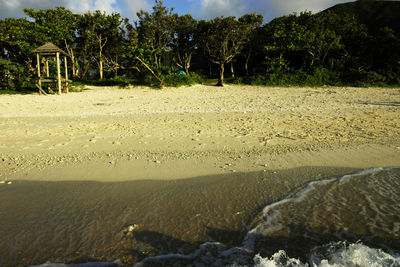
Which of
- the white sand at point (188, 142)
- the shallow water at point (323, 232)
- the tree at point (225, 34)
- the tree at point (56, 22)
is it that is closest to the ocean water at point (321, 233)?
the shallow water at point (323, 232)

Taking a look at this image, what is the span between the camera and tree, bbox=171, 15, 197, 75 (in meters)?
27.6

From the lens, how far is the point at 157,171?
15.9ft

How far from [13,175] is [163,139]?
3.24 m

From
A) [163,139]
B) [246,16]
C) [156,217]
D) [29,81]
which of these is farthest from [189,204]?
[246,16]

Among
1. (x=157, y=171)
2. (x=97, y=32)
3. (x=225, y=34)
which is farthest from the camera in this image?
(x=97, y=32)

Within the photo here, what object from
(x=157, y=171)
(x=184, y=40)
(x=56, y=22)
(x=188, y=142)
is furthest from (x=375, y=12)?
(x=157, y=171)

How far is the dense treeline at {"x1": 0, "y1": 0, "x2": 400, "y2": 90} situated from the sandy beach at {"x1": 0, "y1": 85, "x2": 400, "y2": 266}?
44.2 ft

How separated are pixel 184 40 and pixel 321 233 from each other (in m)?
30.2

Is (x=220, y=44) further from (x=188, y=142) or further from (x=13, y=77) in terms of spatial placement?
(x=188, y=142)

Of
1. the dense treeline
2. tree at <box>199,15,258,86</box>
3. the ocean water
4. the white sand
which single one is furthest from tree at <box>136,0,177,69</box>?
the ocean water

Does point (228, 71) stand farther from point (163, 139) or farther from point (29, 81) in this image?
point (163, 139)

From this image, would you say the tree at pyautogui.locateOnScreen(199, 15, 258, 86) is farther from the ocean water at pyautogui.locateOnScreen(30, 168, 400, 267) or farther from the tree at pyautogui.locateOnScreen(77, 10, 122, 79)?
the ocean water at pyautogui.locateOnScreen(30, 168, 400, 267)

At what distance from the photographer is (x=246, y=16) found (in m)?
23.2

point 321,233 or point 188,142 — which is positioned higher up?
point 188,142
